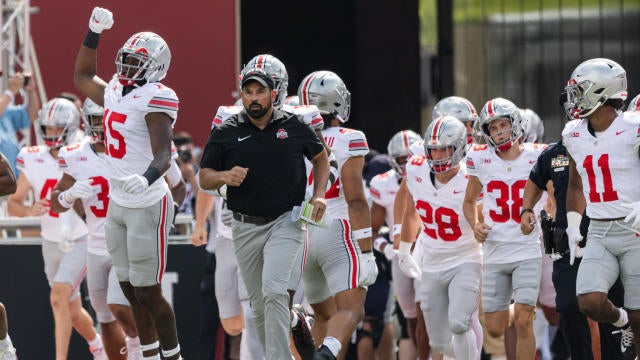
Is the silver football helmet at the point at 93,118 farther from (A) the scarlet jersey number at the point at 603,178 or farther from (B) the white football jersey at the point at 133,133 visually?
(A) the scarlet jersey number at the point at 603,178

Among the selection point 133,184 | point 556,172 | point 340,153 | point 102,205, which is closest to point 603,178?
point 556,172

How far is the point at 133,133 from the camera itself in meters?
8.57

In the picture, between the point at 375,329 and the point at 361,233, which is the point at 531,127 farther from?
the point at 361,233

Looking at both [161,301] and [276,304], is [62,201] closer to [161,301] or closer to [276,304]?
[161,301]

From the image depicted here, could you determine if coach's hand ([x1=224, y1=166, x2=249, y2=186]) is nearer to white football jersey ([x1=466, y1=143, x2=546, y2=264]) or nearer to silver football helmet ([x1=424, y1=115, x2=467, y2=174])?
silver football helmet ([x1=424, y1=115, x2=467, y2=174])

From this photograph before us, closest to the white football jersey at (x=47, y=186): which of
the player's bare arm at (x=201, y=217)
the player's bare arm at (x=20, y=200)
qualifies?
the player's bare arm at (x=20, y=200)

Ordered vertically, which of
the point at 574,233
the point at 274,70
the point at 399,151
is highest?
the point at 274,70

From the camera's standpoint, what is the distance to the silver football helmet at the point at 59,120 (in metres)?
10.7

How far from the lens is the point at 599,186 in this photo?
332 inches

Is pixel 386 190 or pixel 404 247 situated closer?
pixel 404 247

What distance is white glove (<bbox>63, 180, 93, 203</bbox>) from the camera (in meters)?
9.43

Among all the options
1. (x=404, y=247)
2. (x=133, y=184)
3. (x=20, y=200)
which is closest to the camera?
(x=133, y=184)

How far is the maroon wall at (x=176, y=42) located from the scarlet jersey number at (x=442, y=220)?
6.04 metres

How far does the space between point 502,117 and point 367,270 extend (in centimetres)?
155
